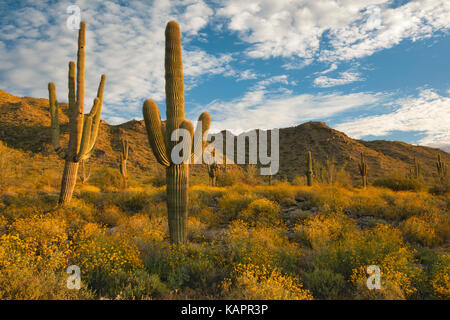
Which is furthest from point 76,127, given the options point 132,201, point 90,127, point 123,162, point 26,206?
point 123,162

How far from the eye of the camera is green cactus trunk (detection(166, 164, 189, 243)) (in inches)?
253

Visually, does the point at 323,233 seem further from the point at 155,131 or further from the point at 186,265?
the point at 155,131

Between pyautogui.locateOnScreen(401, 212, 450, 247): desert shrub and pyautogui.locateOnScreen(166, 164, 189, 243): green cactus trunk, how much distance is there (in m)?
6.92

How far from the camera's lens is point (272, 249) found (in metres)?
6.01

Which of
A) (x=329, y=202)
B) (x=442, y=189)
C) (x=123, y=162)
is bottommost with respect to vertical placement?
(x=329, y=202)

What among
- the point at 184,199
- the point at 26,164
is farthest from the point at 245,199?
the point at 26,164

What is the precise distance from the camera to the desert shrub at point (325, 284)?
4594mm

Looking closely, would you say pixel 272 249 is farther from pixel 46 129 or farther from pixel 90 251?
pixel 46 129

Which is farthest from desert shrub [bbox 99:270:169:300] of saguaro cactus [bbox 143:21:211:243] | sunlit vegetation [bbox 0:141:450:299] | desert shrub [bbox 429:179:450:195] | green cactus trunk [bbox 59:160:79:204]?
desert shrub [bbox 429:179:450:195]

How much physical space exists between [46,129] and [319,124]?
48646 mm

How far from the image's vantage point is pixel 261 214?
9.77m

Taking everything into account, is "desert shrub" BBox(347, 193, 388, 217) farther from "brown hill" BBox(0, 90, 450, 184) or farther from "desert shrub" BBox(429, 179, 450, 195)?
"brown hill" BBox(0, 90, 450, 184)

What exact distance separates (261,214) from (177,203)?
440cm

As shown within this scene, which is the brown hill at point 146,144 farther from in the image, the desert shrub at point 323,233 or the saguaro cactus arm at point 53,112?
the desert shrub at point 323,233
